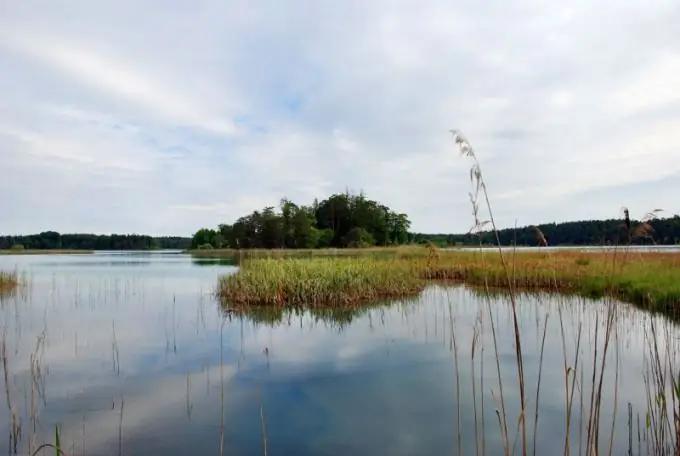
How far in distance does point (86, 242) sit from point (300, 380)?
103 meters

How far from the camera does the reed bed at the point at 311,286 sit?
12758mm

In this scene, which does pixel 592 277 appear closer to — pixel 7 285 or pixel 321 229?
pixel 7 285

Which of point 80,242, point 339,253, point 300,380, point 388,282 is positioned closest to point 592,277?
point 388,282

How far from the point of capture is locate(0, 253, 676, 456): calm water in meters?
4.55

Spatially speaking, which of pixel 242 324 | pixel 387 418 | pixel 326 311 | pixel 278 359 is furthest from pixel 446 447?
Result: pixel 326 311

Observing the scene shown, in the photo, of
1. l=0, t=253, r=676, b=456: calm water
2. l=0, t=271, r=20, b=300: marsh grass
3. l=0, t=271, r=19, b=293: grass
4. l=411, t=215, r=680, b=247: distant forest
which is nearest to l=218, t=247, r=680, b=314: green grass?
l=0, t=253, r=676, b=456: calm water

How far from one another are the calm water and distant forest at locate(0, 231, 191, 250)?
8378 centimetres

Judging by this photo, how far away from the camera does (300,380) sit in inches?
255

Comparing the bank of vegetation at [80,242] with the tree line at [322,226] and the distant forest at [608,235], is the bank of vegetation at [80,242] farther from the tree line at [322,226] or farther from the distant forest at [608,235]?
the distant forest at [608,235]

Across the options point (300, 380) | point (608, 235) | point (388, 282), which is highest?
point (608, 235)

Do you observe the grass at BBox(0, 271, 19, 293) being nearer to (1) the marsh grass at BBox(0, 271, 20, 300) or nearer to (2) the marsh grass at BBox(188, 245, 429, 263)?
(1) the marsh grass at BBox(0, 271, 20, 300)

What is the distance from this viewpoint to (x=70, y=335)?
9.48 meters

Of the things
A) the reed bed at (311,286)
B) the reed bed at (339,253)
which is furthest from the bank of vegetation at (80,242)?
the reed bed at (311,286)

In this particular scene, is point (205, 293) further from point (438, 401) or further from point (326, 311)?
point (438, 401)
